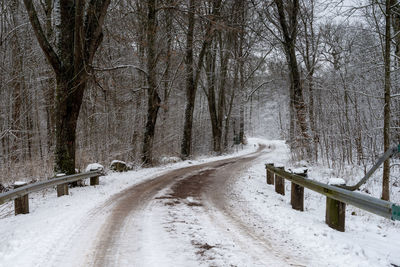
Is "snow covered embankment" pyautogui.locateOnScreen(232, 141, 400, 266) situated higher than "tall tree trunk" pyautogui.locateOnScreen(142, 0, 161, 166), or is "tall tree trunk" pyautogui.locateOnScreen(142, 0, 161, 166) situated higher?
"tall tree trunk" pyautogui.locateOnScreen(142, 0, 161, 166)

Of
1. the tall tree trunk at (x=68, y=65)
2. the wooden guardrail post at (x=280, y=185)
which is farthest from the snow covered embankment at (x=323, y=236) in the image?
the tall tree trunk at (x=68, y=65)

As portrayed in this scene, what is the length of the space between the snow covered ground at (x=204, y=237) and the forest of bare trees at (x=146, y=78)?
4.05 metres

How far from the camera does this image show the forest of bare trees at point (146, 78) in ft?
29.7

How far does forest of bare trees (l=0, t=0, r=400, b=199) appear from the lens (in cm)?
905

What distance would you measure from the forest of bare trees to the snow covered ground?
13.3 ft

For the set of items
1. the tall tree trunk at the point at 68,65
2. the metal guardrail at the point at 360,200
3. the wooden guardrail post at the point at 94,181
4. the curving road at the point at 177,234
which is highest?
the tall tree trunk at the point at 68,65

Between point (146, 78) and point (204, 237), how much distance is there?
14.9 metres

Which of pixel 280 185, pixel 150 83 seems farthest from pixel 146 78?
pixel 280 185

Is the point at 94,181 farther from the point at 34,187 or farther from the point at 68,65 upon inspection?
the point at 68,65

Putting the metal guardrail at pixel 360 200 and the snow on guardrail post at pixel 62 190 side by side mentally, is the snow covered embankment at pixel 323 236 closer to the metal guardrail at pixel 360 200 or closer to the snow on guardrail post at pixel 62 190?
the metal guardrail at pixel 360 200

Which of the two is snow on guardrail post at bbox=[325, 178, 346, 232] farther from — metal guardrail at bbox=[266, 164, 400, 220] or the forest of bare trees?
the forest of bare trees

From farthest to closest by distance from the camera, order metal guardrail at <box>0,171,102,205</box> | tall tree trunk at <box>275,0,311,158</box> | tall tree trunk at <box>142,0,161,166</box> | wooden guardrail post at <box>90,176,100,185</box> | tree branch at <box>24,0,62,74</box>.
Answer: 1. tall tree trunk at <box>142,0,161,166</box>
2. tall tree trunk at <box>275,0,311,158</box>
3. wooden guardrail post at <box>90,176,100,185</box>
4. tree branch at <box>24,0,62,74</box>
5. metal guardrail at <box>0,171,102,205</box>

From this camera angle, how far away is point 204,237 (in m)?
4.44

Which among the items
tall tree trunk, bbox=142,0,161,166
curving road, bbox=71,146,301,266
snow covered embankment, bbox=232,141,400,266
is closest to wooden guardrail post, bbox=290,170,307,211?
snow covered embankment, bbox=232,141,400,266
